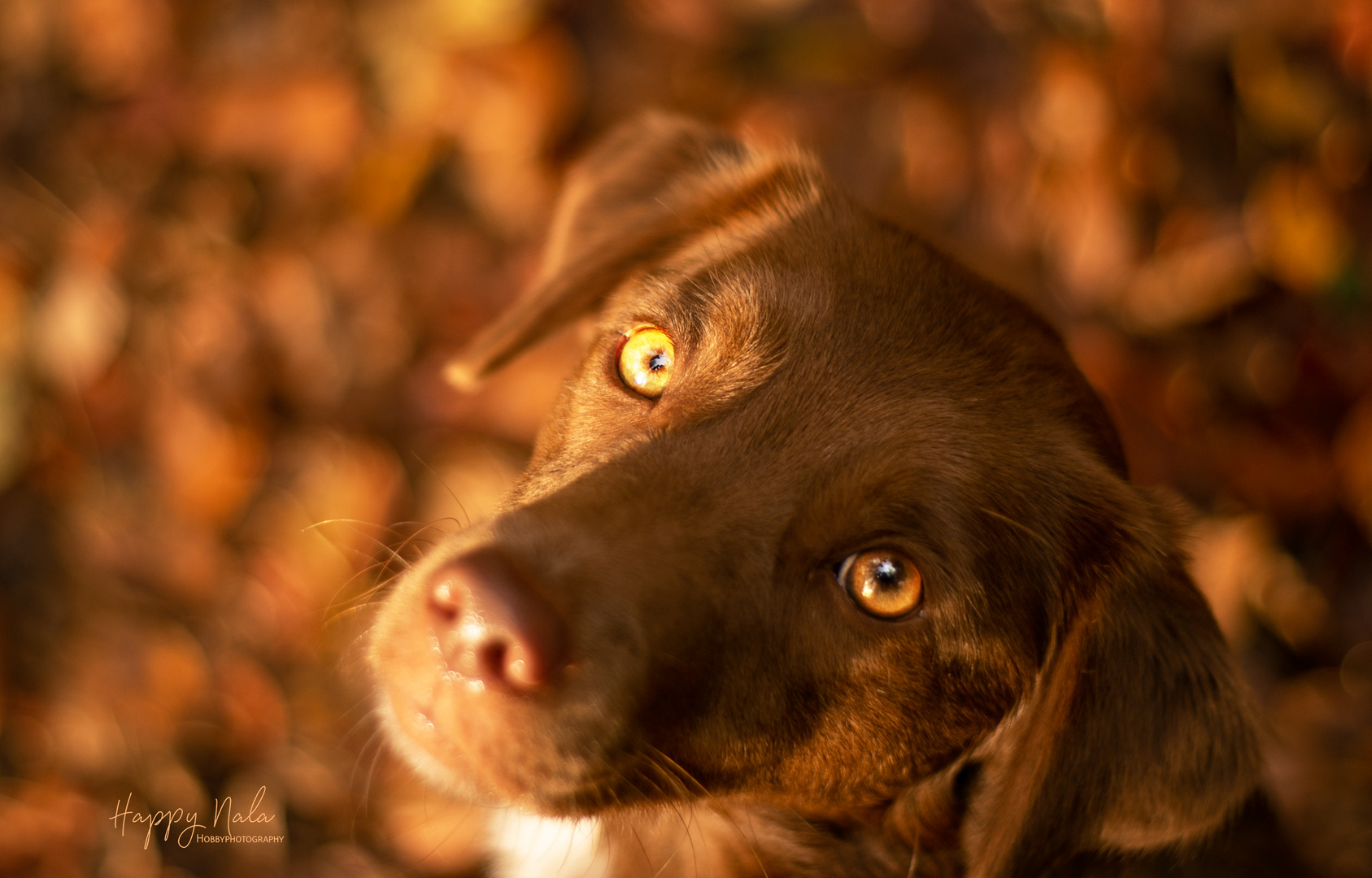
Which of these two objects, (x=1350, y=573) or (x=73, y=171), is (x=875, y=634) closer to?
(x=1350, y=573)

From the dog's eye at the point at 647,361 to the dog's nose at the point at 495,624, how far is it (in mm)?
612

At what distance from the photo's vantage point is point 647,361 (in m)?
2.04

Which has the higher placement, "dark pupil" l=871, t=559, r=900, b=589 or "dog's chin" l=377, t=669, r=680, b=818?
"dark pupil" l=871, t=559, r=900, b=589

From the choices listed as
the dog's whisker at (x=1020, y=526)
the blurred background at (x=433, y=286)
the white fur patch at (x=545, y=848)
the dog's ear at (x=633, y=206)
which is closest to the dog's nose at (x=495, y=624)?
the dog's whisker at (x=1020, y=526)

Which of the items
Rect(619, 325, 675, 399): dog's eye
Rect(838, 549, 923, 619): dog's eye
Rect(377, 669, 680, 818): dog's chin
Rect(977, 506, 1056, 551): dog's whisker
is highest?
Rect(977, 506, 1056, 551): dog's whisker

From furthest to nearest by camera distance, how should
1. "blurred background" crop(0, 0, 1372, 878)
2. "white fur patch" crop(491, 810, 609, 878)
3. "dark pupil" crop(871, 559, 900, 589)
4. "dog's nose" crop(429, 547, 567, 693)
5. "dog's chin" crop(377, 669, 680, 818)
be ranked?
"blurred background" crop(0, 0, 1372, 878)
"white fur patch" crop(491, 810, 609, 878)
"dark pupil" crop(871, 559, 900, 589)
"dog's chin" crop(377, 669, 680, 818)
"dog's nose" crop(429, 547, 567, 693)

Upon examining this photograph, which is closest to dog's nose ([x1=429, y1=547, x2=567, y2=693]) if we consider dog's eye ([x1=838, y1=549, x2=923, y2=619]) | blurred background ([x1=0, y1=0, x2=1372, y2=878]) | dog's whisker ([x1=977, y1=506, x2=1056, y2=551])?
dog's eye ([x1=838, y1=549, x2=923, y2=619])

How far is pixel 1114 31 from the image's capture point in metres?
3.41

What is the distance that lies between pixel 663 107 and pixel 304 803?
2686 mm

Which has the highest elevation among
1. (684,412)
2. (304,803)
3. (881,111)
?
(881,111)

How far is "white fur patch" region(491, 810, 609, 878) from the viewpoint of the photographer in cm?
278

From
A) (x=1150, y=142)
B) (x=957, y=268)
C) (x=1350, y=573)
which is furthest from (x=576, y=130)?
(x=1350, y=573)

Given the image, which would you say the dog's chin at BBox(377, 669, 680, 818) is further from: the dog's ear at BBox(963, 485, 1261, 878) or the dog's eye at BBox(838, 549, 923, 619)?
the dog's ear at BBox(963, 485, 1261, 878)

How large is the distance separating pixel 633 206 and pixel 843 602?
4.23ft
